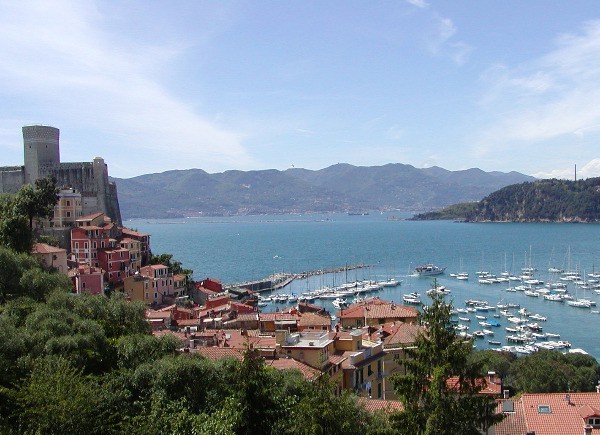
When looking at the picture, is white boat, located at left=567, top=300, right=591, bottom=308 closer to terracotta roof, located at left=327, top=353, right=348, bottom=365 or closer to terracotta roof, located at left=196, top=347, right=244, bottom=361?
terracotta roof, located at left=327, top=353, right=348, bottom=365

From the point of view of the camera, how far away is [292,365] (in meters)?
18.4

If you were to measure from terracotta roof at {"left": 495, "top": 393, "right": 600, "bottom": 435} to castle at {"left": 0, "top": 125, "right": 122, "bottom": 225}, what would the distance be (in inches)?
1559

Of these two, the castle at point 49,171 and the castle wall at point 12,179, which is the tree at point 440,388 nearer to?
the castle at point 49,171

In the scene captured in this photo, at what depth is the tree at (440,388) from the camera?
10.4 m

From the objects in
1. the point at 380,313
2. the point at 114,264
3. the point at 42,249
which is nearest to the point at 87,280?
the point at 42,249

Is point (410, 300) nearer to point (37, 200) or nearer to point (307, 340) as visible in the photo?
point (37, 200)

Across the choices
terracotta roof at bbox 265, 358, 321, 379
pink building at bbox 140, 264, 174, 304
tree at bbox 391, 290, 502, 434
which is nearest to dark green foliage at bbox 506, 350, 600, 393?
terracotta roof at bbox 265, 358, 321, 379

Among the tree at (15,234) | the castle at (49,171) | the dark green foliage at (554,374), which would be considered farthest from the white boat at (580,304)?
the tree at (15,234)

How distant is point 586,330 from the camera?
5519cm

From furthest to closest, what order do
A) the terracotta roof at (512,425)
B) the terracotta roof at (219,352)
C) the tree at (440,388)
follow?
the terracotta roof at (219,352)
the terracotta roof at (512,425)
the tree at (440,388)

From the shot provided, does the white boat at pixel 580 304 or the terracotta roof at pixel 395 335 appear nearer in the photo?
the terracotta roof at pixel 395 335

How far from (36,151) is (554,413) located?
4479cm

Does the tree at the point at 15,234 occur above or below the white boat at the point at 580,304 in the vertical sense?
above

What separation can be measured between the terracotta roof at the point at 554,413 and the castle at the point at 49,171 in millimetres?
39610
